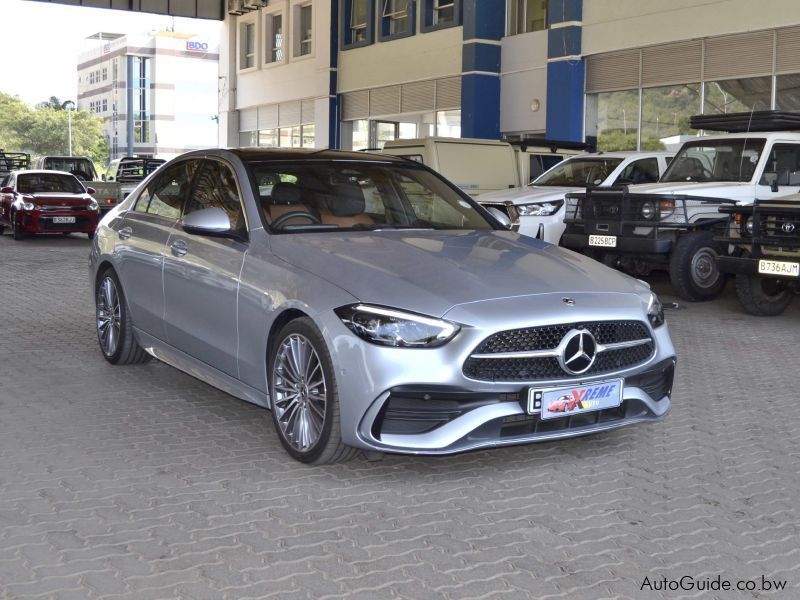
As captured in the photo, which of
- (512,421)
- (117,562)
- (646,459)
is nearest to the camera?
(117,562)

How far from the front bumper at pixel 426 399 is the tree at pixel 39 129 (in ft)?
333

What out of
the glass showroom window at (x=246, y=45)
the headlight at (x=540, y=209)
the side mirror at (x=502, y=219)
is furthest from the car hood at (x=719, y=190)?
the glass showroom window at (x=246, y=45)

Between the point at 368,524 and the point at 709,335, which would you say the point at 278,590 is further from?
the point at 709,335

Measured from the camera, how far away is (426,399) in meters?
4.54

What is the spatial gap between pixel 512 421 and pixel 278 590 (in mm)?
1495

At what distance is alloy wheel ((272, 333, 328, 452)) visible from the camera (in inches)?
191

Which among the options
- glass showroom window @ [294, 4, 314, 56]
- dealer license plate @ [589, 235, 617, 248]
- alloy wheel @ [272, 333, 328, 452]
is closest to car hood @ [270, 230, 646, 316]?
alloy wheel @ [272, 333, 328, 452]

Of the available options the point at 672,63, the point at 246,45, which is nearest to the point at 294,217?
the point at 672,63

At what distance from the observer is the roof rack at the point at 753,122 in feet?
40.9

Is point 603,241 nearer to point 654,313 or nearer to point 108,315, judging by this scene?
point 108,315

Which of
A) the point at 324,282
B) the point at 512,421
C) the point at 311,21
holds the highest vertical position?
the point at 311,21

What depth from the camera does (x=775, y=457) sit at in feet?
17.6

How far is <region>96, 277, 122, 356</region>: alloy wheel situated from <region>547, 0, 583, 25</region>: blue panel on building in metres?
17.6

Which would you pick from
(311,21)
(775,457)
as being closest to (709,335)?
(775,457)
